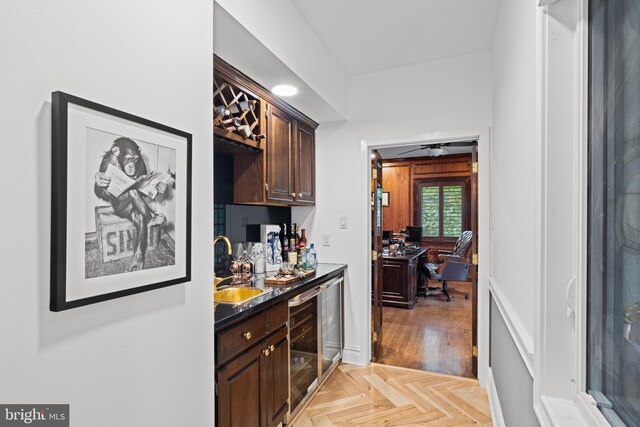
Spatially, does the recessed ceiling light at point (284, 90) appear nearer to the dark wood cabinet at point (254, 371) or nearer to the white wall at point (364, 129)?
the white wall at point (364, 129)

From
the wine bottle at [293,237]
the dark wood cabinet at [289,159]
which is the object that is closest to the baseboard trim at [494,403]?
the wine bottle at [293,237]

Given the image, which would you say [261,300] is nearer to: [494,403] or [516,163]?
[516,163]

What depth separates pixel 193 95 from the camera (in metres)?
1.37

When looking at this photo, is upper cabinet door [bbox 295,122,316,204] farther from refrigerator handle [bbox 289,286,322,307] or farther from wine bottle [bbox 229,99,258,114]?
refrigerator handle [bbox 289,286,322,307]

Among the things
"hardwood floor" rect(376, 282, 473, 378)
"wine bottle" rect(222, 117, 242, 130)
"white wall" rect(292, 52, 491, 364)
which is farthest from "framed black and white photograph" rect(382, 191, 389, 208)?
"wine bottle" rect(222, 117, 242, 130)

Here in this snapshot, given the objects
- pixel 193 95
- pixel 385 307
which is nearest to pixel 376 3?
pixel 193 95

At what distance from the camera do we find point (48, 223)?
2.87 feet

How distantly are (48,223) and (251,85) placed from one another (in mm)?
1657

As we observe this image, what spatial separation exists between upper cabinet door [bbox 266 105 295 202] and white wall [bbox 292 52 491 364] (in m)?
0.57

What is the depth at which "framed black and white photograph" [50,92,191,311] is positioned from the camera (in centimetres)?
89

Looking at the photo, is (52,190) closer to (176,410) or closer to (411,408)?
(176,410)

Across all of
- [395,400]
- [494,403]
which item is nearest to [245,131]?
[395,400]

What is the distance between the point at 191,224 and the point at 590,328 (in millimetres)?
1337

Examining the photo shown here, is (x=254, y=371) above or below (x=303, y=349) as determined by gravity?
above
